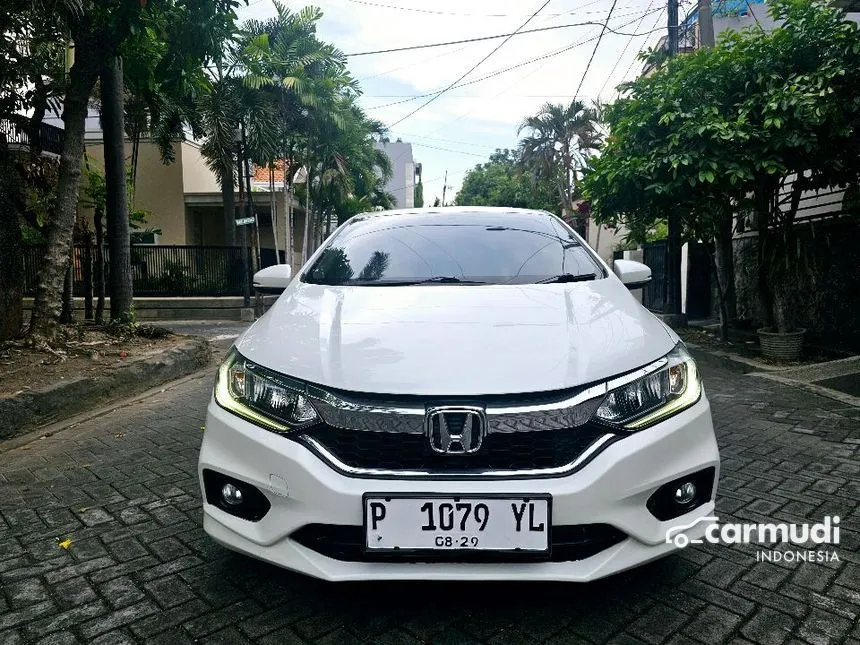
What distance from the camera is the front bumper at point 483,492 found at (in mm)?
1810

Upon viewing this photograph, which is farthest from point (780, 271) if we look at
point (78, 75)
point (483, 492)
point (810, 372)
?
point (78, 75)

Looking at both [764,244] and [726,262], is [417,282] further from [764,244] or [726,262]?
[726,262]

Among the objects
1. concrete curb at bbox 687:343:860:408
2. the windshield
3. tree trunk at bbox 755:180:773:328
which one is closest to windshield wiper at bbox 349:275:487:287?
the windshield

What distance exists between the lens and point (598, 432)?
1908 mm

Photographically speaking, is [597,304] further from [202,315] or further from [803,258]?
[202,315]

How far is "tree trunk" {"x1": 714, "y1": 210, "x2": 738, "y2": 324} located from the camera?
8.67 metres

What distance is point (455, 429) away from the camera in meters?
1.87

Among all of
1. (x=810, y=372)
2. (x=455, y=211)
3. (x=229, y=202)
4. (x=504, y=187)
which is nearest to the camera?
(x=455, y=211)

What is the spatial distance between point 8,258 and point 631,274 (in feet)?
18.5

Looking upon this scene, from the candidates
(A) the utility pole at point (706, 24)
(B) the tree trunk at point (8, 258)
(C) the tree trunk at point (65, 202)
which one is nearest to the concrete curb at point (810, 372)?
(A) the utility pole at point (706, 24)

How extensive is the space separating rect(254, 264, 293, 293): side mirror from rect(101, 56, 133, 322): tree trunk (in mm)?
5253

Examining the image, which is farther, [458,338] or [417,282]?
[417,282]

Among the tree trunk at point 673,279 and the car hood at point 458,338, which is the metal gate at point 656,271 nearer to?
the tree trunk at point 673,279

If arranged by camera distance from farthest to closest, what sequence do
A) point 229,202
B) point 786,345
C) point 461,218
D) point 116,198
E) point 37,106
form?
point 229,202 → point 116,198 → point 37,106 → point 786,345 → point 461,218
